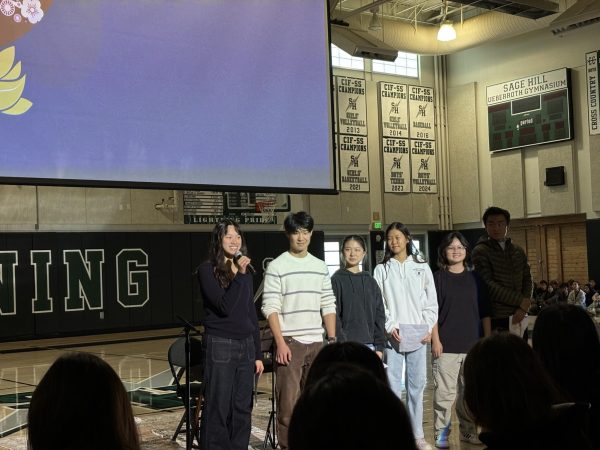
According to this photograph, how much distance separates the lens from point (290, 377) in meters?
4.52

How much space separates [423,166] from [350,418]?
18987 mm

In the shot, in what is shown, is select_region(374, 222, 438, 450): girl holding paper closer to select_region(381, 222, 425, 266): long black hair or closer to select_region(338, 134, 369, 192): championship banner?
select_region(381, 222, 425, 266): long black hair

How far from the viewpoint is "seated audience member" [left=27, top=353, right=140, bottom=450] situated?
57.3 inches

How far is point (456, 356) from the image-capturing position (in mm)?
5094

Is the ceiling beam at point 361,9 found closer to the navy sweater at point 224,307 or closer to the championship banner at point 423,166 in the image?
the championship banner at point 423,166

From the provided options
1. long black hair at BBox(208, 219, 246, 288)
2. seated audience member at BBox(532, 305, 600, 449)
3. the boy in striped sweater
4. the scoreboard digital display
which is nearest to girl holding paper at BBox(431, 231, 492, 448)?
the boy in striped sweater

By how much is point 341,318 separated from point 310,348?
403 mm

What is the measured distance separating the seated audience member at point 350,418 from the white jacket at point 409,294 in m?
3.88

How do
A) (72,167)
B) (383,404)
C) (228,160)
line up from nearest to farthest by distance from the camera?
1. (383,404)
2. (72,167)
3. (228,160)

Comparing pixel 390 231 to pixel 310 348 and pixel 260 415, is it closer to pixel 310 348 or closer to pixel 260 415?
pixel 310 348

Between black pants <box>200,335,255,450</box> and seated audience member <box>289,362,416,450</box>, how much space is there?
9.87 ft

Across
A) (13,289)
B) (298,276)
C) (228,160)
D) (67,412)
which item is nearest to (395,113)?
(13,289)

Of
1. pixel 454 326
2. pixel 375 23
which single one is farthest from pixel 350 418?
pixel 375 23

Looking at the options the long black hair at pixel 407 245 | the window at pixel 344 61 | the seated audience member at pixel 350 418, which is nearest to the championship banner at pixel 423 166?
the window at pixel 344 61
